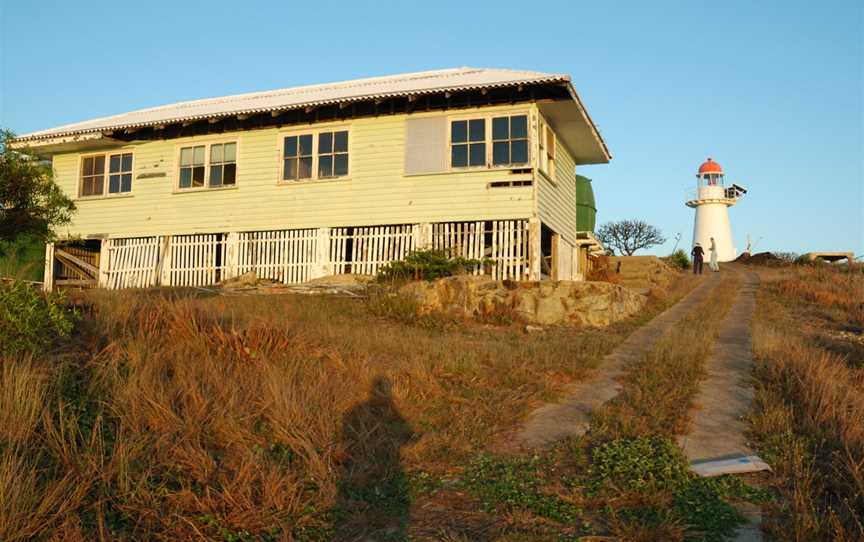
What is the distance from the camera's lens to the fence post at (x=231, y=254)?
19000mm

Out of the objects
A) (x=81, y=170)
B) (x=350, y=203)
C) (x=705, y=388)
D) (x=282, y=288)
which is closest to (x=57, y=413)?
(x=705, y=388)

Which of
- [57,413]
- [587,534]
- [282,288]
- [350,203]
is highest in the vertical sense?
[350,203]

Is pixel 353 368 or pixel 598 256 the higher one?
pixel 598 256

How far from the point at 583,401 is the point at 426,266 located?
334 inches

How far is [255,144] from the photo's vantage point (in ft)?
62.9

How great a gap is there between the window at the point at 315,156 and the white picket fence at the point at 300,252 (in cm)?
141

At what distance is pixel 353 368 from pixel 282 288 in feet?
30.4

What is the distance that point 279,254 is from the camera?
18734 millimetres

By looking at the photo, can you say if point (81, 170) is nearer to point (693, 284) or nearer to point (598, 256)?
point (598, 256)

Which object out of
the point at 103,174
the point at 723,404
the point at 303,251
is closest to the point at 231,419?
the point at 723,404

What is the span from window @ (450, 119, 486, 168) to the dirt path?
6141 mm

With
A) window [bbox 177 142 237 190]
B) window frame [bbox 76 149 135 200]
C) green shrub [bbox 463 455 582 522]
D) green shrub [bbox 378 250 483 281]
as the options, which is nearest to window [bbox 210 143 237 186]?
window [bbox 177 142 237 190]

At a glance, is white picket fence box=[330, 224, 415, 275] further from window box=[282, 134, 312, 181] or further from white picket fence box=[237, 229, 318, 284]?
window box=[282, 134, 312, 181]

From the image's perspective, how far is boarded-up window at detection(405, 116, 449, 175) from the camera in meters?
17.5
